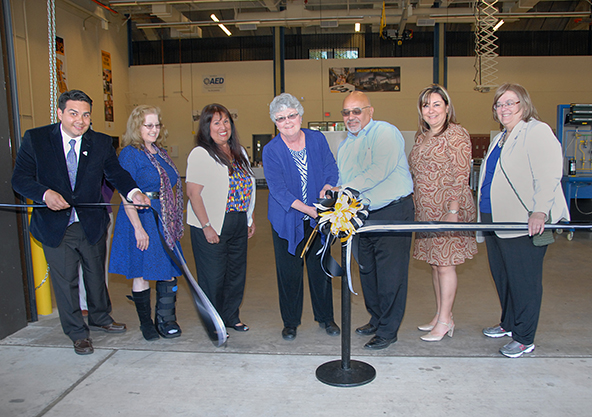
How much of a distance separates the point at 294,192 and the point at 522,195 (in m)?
1.32

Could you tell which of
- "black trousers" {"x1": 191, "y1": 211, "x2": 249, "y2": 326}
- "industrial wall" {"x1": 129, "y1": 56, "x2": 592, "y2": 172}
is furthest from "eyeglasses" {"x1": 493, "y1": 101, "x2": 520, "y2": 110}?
"industrial wall" {"x1": 129, "y1": 56, "x2": 592, "y2": 172}

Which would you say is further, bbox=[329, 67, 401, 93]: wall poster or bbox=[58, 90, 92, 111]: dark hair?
bbox=[329, 67, 401, 93]: wall poster

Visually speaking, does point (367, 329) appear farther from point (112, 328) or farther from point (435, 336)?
point (112, 328)

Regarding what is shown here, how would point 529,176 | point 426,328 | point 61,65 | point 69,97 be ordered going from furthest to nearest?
point 61,65
point 426,328
point 69,97
point 529,176

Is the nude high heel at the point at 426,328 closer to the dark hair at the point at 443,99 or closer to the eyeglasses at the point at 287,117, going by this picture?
the dark hair at the point at 443,99

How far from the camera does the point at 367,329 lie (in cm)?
319

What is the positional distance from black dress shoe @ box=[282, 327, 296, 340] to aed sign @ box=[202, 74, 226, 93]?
47.6 ft

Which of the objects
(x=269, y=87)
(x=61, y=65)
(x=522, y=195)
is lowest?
(x=522, y=195)

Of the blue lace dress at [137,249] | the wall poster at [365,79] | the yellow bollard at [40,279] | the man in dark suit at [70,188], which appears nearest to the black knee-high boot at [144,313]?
the blue lace dress at [137,249]

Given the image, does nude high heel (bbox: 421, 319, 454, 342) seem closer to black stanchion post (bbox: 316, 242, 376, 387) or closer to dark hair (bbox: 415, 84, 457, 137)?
black stanchion post (bbox: 316, 242, 376, 387)

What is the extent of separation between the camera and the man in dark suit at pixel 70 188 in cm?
278

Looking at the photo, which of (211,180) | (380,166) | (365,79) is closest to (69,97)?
(211,180)

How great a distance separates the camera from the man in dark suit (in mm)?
2777

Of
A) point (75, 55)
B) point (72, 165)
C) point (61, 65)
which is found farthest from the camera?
point (75, 55)
